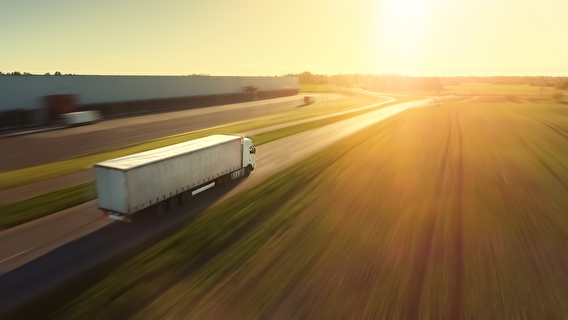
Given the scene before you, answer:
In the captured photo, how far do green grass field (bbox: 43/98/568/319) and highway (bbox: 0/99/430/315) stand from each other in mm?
1073

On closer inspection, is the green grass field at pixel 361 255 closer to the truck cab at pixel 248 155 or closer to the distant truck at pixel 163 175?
the distant truck at pixel 163 175

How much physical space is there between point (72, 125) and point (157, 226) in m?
37.9

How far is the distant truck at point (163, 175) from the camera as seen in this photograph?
14516 mm

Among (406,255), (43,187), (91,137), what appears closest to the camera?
(406,255)

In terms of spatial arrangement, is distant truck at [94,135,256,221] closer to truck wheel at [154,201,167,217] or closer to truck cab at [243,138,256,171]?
truck wheel at [154,201,167,217]

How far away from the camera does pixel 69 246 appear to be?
44.9ft

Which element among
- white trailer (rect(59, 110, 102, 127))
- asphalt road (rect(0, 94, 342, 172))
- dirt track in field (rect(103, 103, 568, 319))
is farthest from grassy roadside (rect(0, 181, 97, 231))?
white trailer (rect(59, 110, 102, 127))

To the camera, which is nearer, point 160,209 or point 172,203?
point 160,209

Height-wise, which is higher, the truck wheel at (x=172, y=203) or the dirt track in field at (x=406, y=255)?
the truck wheel at (x=172, y=203)

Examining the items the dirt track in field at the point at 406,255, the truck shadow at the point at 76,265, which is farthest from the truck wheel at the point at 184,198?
the dirt track in field at the point at 406,255

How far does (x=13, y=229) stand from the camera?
1505cm

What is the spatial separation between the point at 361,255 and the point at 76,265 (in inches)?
421

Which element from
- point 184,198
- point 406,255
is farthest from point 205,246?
point 406,255

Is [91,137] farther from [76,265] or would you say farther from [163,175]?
[76,265]
